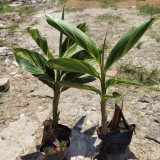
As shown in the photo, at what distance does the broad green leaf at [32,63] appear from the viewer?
2844mm

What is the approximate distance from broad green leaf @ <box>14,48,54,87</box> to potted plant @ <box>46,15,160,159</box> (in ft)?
0.94

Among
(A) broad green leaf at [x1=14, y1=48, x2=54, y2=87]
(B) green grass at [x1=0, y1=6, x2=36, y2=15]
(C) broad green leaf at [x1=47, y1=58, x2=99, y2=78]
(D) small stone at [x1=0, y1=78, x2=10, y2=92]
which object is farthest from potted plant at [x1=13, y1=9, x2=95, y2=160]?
(B) green grass at [x1=0, y1=6, x2=36, y2=15]

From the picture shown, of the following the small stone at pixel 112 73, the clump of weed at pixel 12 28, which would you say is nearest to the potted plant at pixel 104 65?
the small stone at pixel 112 73

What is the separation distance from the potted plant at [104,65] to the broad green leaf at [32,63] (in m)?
0.29

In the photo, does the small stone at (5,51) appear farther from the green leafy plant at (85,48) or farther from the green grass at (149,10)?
the green grass at (149,10)

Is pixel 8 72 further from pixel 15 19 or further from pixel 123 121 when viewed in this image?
pixel 15 19

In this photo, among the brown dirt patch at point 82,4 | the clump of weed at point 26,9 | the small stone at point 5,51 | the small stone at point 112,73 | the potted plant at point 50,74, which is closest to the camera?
the potted plant at point 50,74

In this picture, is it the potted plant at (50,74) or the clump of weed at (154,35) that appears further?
the clump of weed at (154,35)

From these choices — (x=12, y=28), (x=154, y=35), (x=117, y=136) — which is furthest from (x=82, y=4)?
(x=117, y=136)

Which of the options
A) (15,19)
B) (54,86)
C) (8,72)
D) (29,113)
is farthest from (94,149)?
(15,19)

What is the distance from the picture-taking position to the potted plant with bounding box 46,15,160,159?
2.43 meters

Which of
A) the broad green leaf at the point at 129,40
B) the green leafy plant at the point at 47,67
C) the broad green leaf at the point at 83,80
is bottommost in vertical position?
the broad green leaf at the point at 83,80

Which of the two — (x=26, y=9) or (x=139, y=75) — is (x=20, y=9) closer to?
(x=26, y=9)

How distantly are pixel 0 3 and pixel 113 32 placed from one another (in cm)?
510
